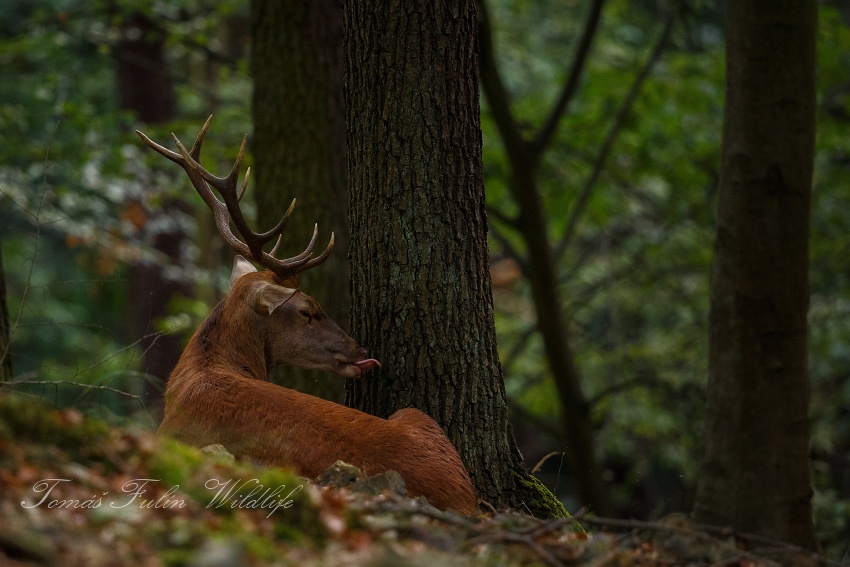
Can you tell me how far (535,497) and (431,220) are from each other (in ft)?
5.02

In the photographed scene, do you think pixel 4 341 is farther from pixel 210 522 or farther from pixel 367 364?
pixel 210 522

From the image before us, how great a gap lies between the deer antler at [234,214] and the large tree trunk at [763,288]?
2.24 m

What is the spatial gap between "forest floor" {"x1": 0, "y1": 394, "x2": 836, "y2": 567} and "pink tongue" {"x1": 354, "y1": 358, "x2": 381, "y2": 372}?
1224 millimetres

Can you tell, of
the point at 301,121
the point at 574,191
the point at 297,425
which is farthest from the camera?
the point at 574,191

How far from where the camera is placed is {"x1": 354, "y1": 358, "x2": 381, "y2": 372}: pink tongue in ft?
16.9

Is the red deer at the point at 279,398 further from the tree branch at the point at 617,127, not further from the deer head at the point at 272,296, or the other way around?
the tree branch at the point at 617,127

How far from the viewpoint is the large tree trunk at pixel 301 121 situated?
7.79m

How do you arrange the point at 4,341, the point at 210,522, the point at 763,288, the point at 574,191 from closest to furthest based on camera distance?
1. the point at 210,522
2. the point at 763,288
3. the point at 4,341
4. the point at 574,191

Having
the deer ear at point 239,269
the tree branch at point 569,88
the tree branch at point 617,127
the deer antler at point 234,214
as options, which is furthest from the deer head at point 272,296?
the tree branch at point 617,127

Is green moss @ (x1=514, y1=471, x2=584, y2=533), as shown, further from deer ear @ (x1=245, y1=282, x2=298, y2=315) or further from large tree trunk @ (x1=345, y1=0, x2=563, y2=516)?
deer ear @ (x1=245, y1=282, x2=298, y2=315)

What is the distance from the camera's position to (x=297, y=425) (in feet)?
15.7

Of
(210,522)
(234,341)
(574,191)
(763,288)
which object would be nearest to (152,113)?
(574,191)

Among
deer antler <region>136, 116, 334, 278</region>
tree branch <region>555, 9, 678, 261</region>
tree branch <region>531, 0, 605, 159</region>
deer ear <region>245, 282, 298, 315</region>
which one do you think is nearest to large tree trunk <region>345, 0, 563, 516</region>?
deer antler <region>136, 116, 334, 278</region>

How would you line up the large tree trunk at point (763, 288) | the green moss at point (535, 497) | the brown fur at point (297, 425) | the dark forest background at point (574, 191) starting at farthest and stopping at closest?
the dark forest background at point (574, 191) < the large tree trunk at point (763, 288) < the green moss at point (535, 497) < the brown fur at point (297, 425)
